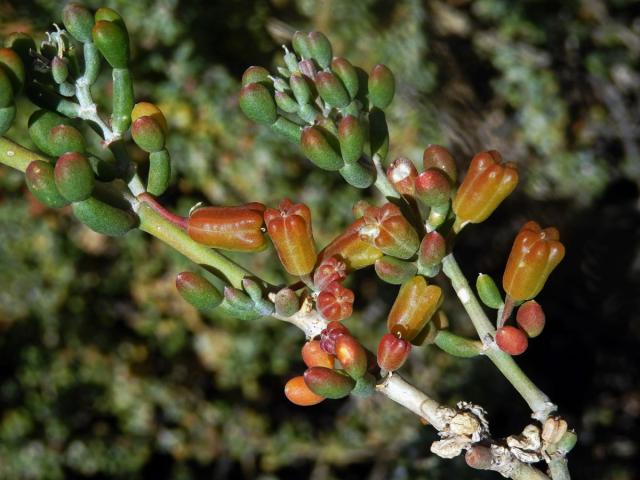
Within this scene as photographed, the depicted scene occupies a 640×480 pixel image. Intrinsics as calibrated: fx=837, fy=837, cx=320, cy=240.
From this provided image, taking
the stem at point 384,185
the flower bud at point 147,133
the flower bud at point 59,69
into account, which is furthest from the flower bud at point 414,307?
the flower bud at point 59,69

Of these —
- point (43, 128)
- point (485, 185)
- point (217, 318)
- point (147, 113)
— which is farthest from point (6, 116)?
point (217, 318)

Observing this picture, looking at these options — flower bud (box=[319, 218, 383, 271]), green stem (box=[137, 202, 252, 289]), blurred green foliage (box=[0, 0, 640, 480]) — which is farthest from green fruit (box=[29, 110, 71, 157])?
blurred green foliage (box=[0, 0, 640, 480])

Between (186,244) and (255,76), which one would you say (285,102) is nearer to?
(255,76)

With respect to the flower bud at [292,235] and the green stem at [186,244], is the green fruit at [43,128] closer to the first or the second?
the green stem at [186,244]

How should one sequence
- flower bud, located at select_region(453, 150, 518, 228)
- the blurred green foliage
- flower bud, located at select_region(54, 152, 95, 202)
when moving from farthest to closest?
1. the blurred green foliage
2. flower bud, located at select_region(453, 150, 518, 228)
3. flower bud, located at select_region(54, 152, 95, 202)

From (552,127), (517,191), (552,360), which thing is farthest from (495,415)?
(552,127)

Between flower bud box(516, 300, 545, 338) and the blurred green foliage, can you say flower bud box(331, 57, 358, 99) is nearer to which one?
flower bud box(516, 300, 545, 338)

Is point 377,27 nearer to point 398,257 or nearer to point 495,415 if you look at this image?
point 495,415
